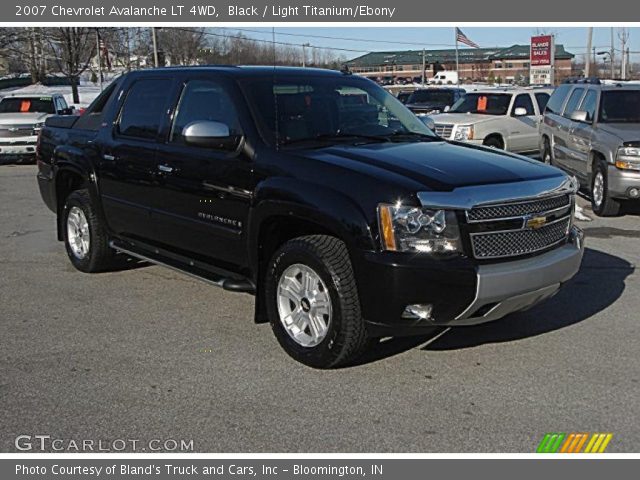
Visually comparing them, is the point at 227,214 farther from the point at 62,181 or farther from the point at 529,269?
the point at 62,181

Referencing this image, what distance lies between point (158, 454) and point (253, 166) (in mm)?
2013

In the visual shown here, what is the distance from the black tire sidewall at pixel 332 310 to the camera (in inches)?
170

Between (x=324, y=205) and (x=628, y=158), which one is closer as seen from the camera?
(x=324, y=205)

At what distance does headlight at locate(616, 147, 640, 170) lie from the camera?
927 cm

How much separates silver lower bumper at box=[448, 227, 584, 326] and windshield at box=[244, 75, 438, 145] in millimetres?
1488

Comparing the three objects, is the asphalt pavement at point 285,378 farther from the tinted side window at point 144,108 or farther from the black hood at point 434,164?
the tinted side window at point 144,108

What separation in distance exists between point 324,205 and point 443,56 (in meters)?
87.1

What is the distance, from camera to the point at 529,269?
430 cm

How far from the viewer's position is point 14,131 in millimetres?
17016

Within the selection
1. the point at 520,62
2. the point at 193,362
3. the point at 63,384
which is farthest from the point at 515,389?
the point at 520,62

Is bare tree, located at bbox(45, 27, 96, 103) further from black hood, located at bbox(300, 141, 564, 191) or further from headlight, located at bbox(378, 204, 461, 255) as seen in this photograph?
headlight, located at bbox(378, 204, 461, 255)

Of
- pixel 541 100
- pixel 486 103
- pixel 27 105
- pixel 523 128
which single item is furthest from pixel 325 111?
pixel 27 105

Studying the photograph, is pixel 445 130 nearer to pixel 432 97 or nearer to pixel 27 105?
pixel 432 97

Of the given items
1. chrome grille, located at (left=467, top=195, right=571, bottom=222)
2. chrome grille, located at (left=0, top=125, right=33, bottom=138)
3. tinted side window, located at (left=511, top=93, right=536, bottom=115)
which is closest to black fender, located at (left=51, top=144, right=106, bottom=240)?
chrome grille, located at (left=467, top=195, right=571, bottom=222)
